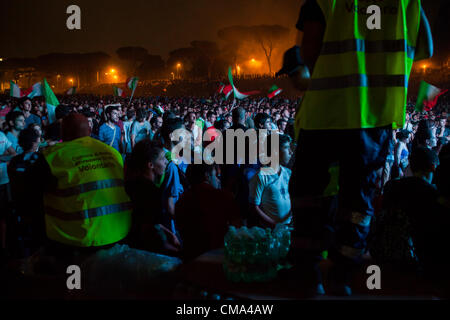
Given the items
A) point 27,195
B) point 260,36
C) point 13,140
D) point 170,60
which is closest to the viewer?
point 27,195

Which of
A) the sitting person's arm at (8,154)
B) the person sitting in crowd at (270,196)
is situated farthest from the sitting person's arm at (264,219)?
the sitting person's arm at (8,154)

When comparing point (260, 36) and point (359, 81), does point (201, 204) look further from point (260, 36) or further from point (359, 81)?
point (260, 36)

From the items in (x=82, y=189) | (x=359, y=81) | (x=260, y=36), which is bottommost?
(x=82, y=189)

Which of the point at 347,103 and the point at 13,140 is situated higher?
the point at 347,103

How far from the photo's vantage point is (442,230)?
254 centimetres

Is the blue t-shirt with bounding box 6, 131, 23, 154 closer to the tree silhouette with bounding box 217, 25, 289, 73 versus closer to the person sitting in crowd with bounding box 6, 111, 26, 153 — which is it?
the person sitting in crowd with bounding box 6, 111, 26, 153

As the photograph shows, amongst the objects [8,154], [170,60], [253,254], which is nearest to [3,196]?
[8,154]

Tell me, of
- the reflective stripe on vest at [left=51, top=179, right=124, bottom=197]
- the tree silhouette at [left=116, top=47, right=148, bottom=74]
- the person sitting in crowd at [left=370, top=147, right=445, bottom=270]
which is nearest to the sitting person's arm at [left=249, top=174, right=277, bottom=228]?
the person sitting in crowd at [left=370, top=147, right=445, bottom=270]

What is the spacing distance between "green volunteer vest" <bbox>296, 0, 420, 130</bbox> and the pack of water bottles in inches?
31.9

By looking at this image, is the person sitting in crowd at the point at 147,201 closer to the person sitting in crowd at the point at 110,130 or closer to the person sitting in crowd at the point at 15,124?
the person sitting in crowd at the point at 15,124

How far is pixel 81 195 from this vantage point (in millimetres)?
2764

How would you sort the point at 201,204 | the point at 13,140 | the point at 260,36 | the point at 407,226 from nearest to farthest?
1. the point at 407,226
2. the point at 201,204
3. the point at 13,140
4. the point at 260,36

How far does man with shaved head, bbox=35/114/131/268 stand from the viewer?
9.04 feet

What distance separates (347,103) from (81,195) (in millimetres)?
1934
